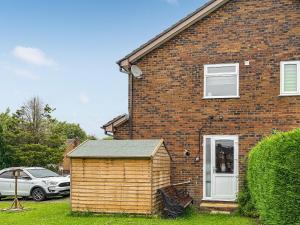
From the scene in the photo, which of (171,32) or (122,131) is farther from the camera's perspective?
(122,131)

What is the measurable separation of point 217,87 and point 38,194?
32.8ft

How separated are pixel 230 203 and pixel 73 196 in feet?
17.8

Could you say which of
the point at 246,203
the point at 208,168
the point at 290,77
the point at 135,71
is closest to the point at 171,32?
the point at 135,71

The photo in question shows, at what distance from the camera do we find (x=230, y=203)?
54.0ft

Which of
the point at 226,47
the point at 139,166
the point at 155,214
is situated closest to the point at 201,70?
the point at 226,47

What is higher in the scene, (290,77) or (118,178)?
(290,77)

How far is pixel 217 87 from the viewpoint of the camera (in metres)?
17.0

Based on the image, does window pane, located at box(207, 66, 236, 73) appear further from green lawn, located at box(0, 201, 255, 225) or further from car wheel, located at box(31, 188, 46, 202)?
car wheel, located at box(31, 188, 46, 202)

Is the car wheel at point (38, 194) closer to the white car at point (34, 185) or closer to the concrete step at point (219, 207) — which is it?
the white car at point (34, 185)

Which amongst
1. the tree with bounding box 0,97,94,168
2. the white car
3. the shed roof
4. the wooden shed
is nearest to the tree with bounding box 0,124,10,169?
the tree with bounding box 0,97,94,168

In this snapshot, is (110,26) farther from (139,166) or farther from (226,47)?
(139,166)

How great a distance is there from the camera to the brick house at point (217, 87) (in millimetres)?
16219

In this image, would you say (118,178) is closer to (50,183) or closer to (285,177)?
(50,183)

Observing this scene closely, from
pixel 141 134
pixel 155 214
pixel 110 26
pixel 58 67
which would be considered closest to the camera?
pixel 155 214
